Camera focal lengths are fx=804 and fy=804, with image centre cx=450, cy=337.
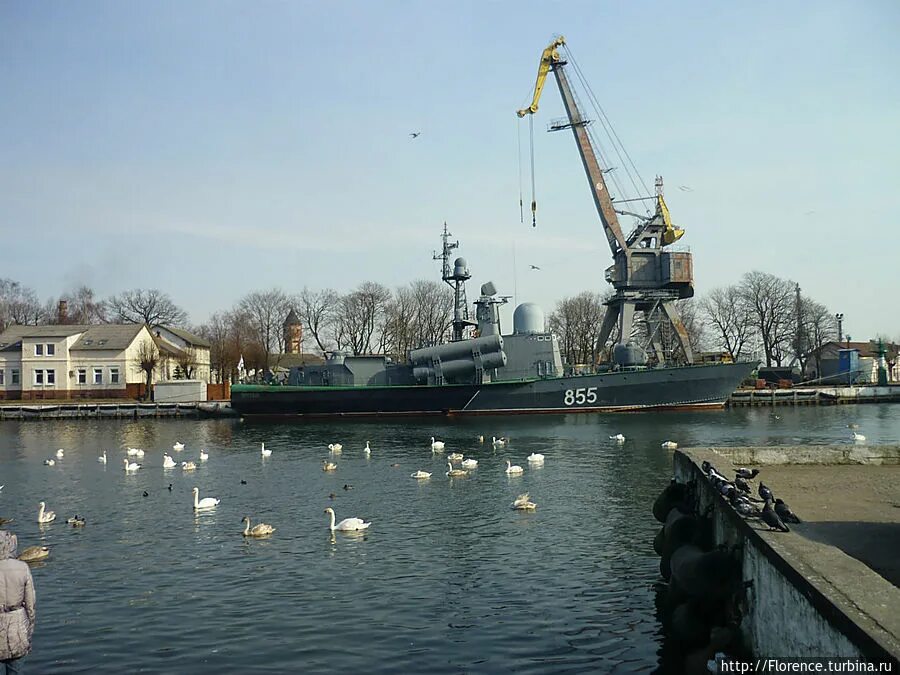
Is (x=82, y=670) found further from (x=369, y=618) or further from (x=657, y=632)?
(x=657, y=632)

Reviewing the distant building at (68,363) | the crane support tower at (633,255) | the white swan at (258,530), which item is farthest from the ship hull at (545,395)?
the white swan at (258,530)

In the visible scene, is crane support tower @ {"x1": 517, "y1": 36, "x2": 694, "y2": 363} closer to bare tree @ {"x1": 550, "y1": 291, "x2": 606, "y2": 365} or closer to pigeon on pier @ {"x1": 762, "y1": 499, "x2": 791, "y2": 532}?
bare tree @ {"x1": 550, "y1": 291, "x2": 606, "y2": 365}

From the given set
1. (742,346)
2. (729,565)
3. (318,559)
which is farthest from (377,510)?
(742,346)

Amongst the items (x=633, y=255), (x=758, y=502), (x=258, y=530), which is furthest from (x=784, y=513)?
(x=633, y=255)

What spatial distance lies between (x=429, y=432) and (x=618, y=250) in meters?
25.9

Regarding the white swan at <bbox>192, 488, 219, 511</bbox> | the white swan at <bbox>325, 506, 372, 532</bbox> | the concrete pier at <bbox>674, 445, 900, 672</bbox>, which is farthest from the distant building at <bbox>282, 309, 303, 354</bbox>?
the concrete pier at <bbox>674, 445, 900, 672</bbox>

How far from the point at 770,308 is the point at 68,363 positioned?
68.9m

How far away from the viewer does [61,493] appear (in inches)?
914

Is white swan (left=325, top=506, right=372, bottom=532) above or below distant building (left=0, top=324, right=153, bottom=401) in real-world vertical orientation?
below

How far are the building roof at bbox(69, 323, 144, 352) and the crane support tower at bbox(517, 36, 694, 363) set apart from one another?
4001 centimetres

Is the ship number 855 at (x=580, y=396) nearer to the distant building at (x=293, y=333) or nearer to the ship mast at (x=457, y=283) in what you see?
the ship mast at (x=457, y=283)

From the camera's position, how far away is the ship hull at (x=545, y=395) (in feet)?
175

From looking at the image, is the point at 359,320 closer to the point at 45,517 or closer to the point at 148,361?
the point at 148,361

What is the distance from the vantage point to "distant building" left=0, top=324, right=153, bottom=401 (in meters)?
70.1
